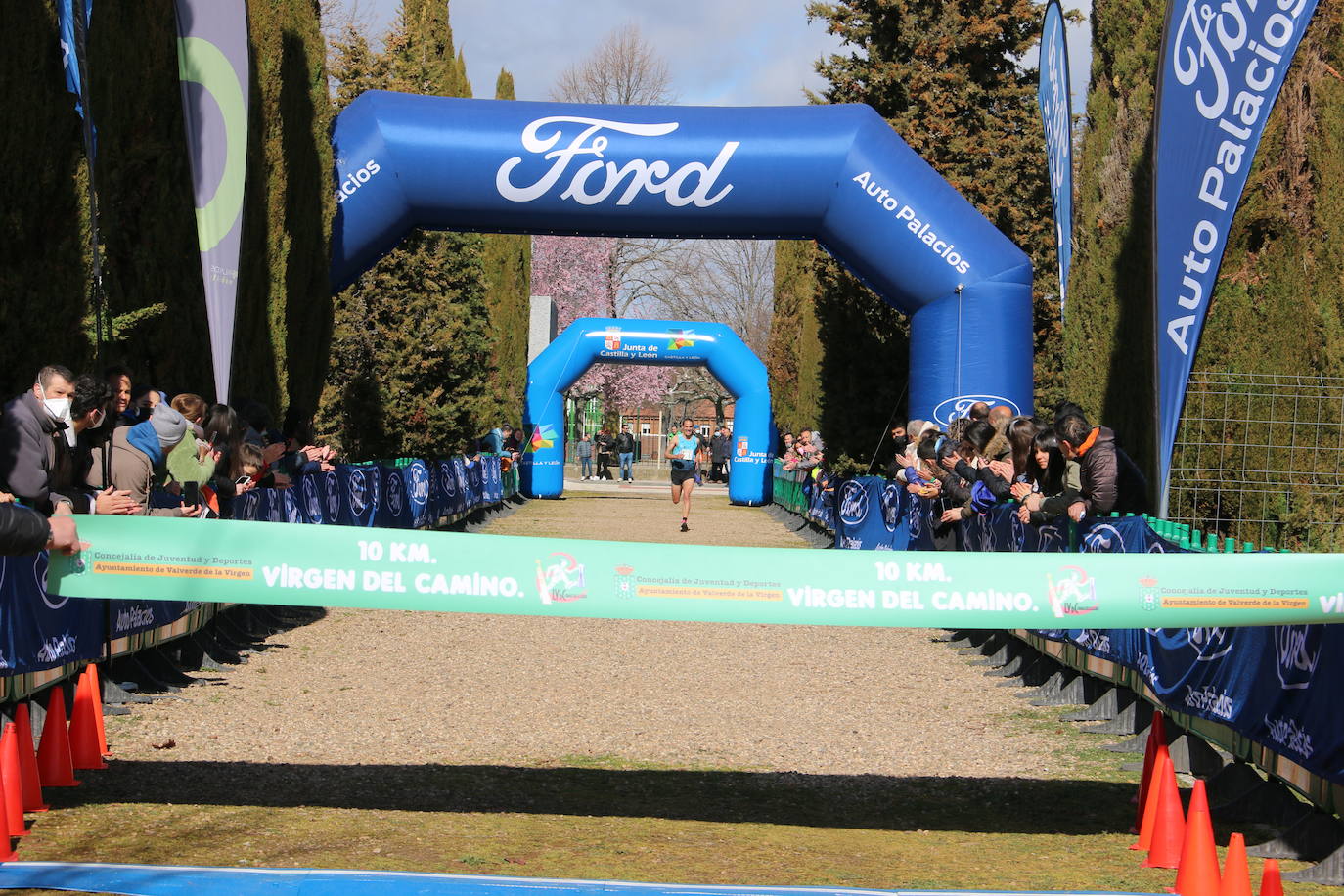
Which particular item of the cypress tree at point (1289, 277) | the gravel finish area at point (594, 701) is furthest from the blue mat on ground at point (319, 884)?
the cypress tree at point (1289, 277)

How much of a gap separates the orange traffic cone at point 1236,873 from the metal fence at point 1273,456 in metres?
6.34

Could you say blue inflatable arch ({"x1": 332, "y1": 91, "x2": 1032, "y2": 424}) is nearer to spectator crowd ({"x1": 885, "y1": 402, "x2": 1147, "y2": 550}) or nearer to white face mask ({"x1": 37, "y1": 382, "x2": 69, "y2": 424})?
spectator crowd ({"x1": 885, "y1": 402, "x2": 1147, "y2": 550})

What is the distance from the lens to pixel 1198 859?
16.7 ft

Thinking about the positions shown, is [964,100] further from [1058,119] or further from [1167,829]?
[1167,829]

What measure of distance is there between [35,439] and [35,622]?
953 mm

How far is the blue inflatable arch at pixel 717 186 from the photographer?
54.6 ft

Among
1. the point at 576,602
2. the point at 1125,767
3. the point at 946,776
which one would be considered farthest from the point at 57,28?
the point at 1125,767

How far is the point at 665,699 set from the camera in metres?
9.09

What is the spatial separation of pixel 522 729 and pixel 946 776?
2241mm

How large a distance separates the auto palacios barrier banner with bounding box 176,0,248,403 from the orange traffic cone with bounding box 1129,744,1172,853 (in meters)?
7.71

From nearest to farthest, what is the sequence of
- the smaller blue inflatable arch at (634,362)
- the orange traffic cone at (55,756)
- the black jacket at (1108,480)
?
the orange traffic cone at (55,756) < the black jacket at (1108,480) < the smaller blue inflatable arch at (634,362)

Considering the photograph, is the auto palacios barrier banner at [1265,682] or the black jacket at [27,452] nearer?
the auto palacios barrier banner at [1265,682]

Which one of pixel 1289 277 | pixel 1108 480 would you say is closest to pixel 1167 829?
pixel 1108 480

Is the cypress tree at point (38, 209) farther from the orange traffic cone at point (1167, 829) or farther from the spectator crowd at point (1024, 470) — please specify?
the orange traffic cone at point (1167, 829)
